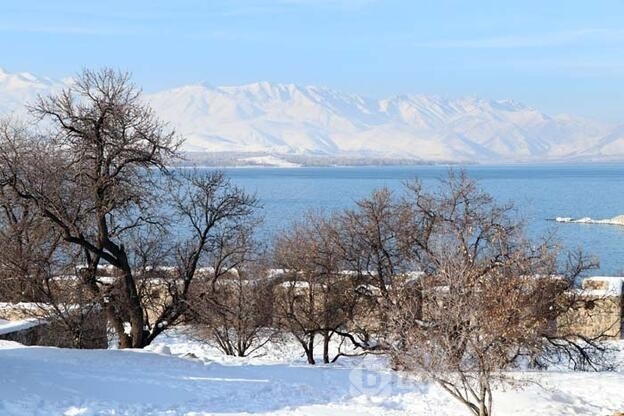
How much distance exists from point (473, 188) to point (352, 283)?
177 inches

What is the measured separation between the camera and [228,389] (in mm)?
17234

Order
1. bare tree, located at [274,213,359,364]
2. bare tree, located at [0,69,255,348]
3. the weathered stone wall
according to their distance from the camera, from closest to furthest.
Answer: bare tree, located at [0,69,255,348] < bare tree, located at [274,213,359,364] < the weathered stone wall

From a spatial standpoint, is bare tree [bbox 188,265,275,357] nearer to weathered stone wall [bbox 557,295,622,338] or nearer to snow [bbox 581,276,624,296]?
weathered stone wall [bbox 557,295,622,338]

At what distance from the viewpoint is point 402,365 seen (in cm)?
1683

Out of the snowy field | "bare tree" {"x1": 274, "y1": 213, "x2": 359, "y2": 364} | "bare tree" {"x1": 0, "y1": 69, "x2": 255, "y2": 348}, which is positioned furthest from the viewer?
"bare tree" {"x1": 274, "y1": 213, "x2": 359, "y2": 364}

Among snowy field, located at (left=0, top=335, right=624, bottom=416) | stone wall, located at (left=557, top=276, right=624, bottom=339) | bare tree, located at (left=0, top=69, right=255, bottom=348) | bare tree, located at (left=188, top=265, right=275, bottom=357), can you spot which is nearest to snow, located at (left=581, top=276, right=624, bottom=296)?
stone wall, located at (left=557, top=276, right=624, bottom=339)

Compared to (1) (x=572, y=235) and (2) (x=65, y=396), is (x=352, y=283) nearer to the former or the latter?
(2) (x=65, y=396)

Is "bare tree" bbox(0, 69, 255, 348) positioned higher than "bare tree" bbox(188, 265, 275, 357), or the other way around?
"bare tree" bbox(0, 69, 255, 348)

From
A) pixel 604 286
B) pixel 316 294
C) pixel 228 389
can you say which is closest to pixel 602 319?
pixel 604 286

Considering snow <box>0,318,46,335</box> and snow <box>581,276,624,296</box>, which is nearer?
snow <box>0,318,46,335</box>

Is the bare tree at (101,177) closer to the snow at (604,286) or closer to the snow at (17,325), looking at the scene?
the snow at (17,325)

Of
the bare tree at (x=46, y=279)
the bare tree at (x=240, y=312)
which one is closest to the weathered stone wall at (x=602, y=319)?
the bare tree at (x=240, y=312)

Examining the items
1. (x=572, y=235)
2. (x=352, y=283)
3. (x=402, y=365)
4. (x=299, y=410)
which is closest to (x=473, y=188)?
(x=352, y=283)

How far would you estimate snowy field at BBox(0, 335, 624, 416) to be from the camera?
1514cm
